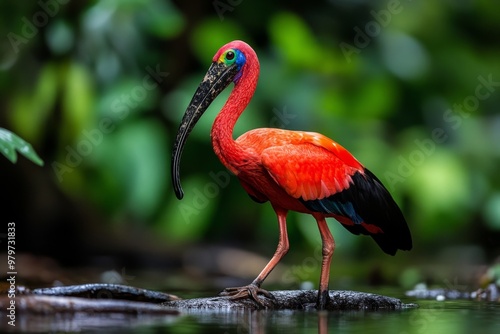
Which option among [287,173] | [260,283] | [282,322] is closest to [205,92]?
[287,173]

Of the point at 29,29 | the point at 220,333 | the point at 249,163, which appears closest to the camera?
the point at 220,333

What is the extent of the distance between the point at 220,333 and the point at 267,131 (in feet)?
7.04

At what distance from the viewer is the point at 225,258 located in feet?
41.0

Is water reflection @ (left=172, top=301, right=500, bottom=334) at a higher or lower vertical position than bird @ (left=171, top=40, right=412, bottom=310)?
lower

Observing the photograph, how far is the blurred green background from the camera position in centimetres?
1263

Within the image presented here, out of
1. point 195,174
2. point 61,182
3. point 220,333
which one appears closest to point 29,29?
point 61,182

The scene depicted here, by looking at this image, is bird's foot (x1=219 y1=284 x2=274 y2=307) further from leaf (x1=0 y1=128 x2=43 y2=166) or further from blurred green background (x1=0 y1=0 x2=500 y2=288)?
blurred green background (x1=0 y1=0 x2=500 y2=288)

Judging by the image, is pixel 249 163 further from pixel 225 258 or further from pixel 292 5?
pixel 292 5
